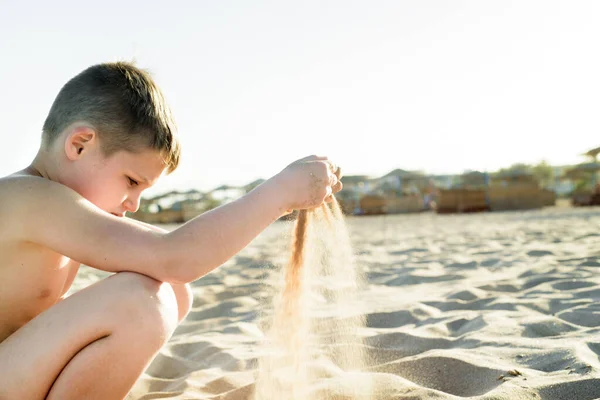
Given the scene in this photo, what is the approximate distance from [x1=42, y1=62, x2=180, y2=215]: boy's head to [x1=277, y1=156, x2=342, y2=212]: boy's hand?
409 mm

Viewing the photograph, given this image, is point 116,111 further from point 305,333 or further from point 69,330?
→ point 305,333

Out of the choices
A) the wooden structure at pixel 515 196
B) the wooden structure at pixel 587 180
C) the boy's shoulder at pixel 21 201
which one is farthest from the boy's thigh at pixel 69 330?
the wooden structure at pixel 587 180

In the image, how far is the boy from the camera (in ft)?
4.86

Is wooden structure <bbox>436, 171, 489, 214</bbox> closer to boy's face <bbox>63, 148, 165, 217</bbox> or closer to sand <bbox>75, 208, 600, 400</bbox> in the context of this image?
sand <bbox>75, 208, 600, 400</bbox>

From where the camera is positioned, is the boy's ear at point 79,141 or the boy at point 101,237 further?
Answer: the boy's ear at point 79,141

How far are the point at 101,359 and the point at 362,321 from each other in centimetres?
169

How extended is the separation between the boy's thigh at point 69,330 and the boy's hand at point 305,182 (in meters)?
0.52

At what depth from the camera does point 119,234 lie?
1566 millimetres

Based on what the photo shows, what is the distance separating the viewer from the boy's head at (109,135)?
1.72 metres

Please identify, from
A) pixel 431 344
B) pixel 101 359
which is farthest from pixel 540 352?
pixel 101 359

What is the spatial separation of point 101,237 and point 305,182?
0.62 m

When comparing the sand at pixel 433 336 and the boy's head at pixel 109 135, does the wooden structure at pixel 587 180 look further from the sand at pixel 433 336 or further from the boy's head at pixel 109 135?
the boy's head at pixel 109 135

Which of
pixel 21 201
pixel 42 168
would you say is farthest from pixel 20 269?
pixel 42 168

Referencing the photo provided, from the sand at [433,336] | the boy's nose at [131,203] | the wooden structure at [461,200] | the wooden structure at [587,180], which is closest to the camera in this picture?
the boy's nose at [131,203]
